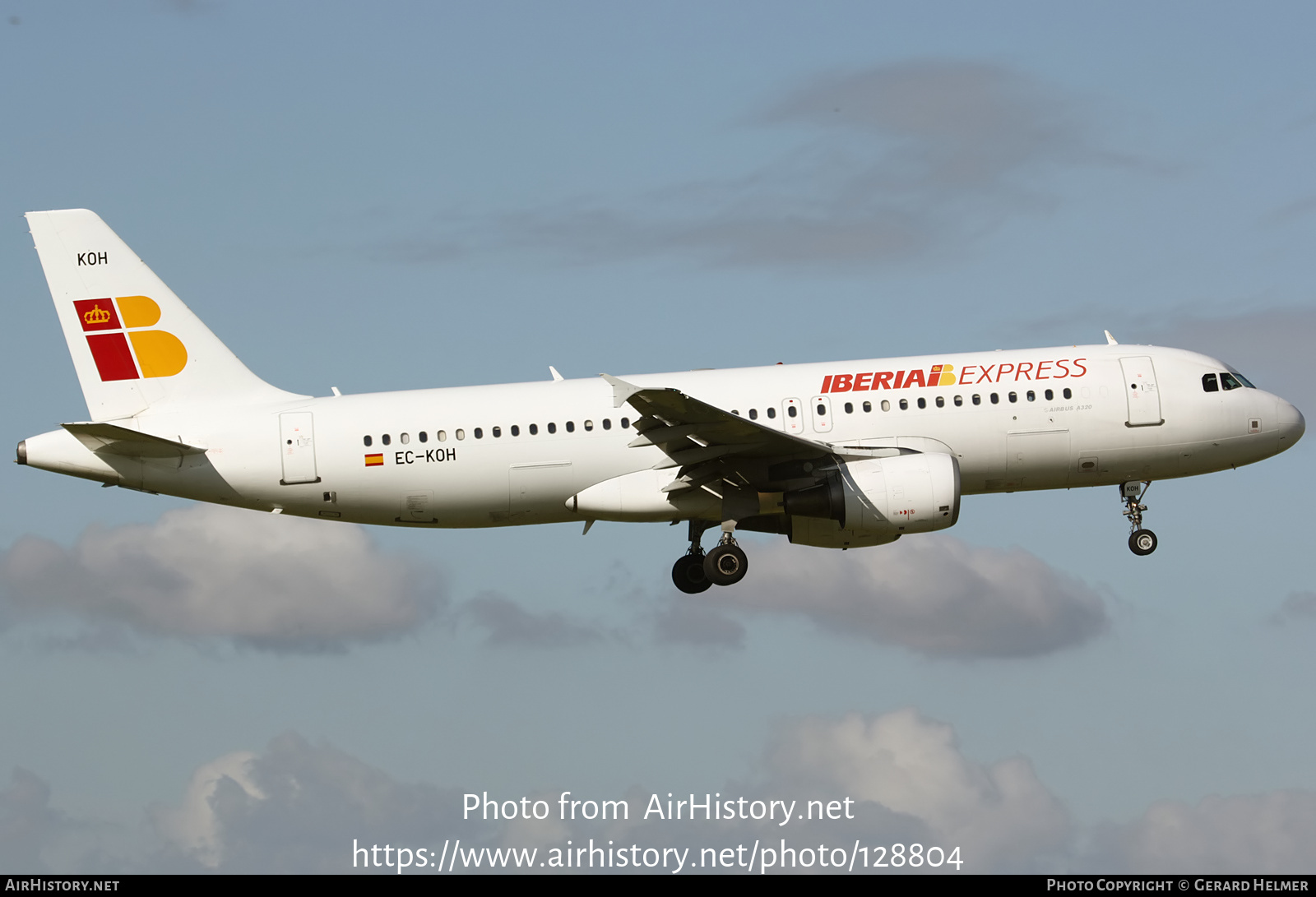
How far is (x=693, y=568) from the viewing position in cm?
4025

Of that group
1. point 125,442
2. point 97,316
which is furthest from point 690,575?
point 97,316

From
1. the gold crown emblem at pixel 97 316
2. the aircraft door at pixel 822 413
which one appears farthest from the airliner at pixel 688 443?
the gold crown emblem at pixel 97 316

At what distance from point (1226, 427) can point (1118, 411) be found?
10.1 feet

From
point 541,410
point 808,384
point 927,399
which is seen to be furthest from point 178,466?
point 927,399

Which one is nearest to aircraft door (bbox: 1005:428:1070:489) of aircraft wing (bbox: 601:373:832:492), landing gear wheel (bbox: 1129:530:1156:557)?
landing gear wheel (bbox: 1129:530:1156:557)

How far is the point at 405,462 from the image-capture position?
120 ft

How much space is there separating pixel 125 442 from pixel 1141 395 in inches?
965

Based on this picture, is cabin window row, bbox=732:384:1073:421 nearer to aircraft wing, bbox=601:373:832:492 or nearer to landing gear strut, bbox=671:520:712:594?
aircraft wing, bbox=601:373:832:492

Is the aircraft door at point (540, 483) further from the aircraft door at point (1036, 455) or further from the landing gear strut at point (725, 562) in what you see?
the aircraft door at point (1036, 455)

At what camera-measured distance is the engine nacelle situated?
3541 cm

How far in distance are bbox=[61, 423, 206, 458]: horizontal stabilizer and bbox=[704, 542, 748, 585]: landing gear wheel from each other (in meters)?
12.7

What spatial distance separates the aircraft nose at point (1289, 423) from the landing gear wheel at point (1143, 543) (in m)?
4.11

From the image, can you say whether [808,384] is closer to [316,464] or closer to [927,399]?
[927,399]

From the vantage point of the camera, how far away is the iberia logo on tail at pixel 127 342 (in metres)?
38.4
